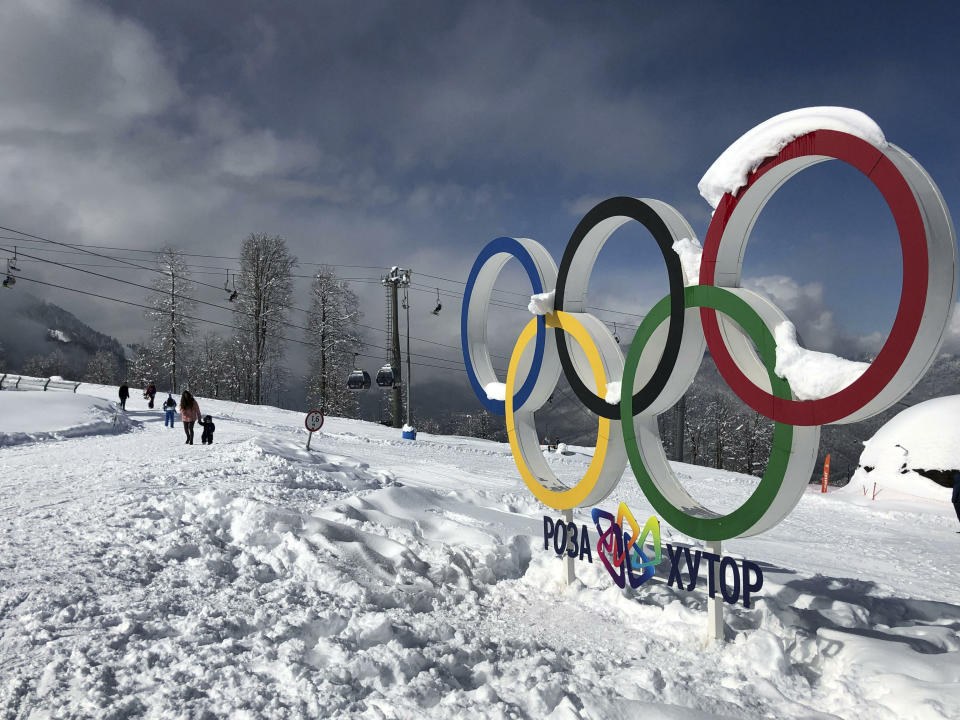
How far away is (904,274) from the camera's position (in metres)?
3.95

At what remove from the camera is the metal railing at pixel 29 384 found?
2456 cm

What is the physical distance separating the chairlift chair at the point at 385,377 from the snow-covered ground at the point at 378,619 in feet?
53.5

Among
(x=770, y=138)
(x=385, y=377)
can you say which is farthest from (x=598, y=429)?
(x=385, y=377)

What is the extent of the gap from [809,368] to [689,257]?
1476mm

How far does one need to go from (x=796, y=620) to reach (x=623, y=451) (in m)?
2.16

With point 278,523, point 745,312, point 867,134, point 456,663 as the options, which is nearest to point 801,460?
point 745,312

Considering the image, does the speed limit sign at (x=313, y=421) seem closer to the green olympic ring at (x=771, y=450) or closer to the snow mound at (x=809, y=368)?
the green olympic ring at (x=771, y=450)

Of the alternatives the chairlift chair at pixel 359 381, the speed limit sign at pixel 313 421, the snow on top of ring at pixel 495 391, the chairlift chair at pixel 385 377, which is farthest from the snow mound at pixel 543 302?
the chairlift chair at pixel 359 381

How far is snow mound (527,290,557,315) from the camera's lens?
697 cm

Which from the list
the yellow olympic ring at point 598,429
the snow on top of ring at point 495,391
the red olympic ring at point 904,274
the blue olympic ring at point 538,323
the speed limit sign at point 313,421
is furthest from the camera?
the speed limit sign at point 313,421

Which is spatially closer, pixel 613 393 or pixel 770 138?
pixel 770 138

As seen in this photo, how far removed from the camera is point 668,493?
5680 millimetres

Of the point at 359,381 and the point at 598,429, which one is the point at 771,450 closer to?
the point at 598,429

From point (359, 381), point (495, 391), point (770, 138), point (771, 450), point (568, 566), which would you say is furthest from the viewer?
point (359, 381)
